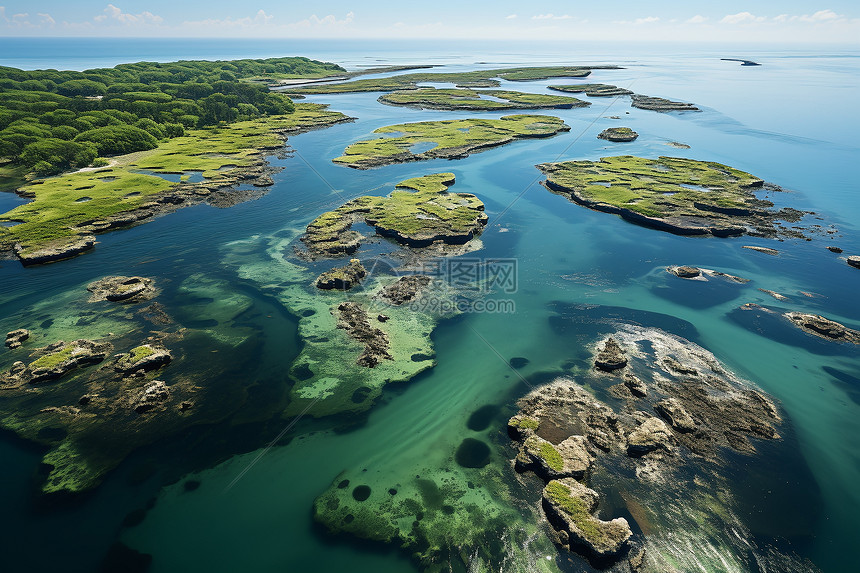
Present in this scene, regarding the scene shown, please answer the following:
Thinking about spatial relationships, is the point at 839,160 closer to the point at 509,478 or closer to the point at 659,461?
the point at 659,461

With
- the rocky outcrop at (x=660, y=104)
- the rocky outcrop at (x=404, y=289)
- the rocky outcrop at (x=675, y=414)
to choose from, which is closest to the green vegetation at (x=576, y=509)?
the rocky outcrop at (x=675, y=414)

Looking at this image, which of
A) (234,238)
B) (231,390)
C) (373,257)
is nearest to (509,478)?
(231,390)

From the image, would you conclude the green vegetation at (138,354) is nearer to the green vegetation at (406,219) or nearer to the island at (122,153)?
the green vegetation at (406,219)

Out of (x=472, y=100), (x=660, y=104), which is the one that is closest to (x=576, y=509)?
(x=472, y=100)

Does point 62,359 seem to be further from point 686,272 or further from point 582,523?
point 686,272

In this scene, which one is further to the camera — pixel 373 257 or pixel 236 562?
pixel 373 257
